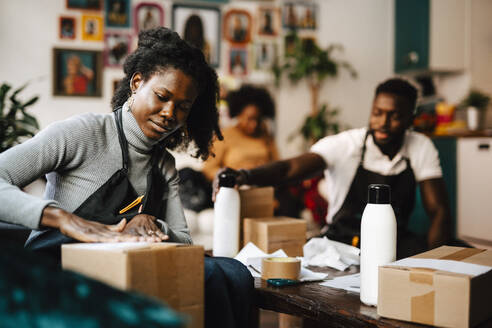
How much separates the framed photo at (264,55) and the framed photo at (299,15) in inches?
10.3

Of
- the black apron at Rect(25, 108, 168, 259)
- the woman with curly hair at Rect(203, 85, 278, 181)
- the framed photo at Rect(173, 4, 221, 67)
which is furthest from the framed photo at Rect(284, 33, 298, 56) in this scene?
the black apron at Rect(25, 108, 168, 259)

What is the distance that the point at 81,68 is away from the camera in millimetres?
4426

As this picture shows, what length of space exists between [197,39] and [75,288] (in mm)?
4313

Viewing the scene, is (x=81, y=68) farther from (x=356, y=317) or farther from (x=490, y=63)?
(x=356, y=317)

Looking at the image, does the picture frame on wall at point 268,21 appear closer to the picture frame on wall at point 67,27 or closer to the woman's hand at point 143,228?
the picture frame on wall at point 67,27

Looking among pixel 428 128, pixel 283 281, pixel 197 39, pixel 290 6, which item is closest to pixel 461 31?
pixel 428 128

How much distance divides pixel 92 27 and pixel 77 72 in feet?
1.32

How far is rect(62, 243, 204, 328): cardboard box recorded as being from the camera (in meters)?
0.87

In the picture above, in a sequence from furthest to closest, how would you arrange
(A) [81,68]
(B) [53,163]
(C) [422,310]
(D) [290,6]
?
(D) [290,6]
(A) [81,68]
(B) [53,163]
(C) [422,310]

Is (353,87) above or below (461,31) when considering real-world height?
below

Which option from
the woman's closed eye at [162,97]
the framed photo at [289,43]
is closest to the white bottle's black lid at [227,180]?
the woman's closed eye at [162,97]

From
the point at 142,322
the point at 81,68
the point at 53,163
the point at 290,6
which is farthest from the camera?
the point at 290,6

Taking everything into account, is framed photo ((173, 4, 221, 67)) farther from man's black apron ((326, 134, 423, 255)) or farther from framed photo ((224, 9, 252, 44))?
man's black apron ((326, 134, 423, 255))

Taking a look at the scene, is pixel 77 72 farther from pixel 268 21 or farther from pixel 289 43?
pixel 289 43
